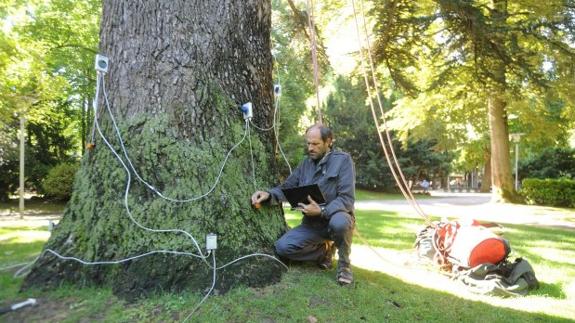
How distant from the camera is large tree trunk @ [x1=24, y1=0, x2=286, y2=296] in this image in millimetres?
3029

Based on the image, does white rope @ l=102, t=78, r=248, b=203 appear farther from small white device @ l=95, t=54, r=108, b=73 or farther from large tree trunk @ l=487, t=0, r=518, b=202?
large tree trunk @ l=487, t=0, r=518, b=202

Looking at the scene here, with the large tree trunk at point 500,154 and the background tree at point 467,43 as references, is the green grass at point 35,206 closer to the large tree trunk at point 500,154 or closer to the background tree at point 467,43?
the background tree at point 467,43

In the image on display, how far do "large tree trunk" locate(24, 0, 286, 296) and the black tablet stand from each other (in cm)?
27

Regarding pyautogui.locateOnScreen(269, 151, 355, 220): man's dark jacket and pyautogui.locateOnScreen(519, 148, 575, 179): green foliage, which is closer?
pyautogui.locateOnScreen(269, 151, 355, 220): man's dark jacket

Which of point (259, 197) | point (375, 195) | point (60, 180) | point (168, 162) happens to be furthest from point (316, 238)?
point (375, 195)

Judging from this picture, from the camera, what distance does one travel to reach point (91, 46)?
53.4ft

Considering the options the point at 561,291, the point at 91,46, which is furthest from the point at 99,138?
the point at 91,46

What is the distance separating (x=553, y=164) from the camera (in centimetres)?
2827

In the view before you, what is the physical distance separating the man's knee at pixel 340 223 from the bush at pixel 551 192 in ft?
59.5

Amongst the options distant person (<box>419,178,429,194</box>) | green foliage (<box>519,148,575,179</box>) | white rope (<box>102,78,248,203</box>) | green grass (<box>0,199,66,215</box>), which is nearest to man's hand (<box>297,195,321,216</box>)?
white rope (<box>102,78,248,203</box>)

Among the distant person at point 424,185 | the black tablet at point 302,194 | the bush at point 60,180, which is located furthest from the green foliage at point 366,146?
the black tablet at point 302,194

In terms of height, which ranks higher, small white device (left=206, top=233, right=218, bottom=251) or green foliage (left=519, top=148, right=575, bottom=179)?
green foliage (left=519, top=148, right=575, bottom=179)

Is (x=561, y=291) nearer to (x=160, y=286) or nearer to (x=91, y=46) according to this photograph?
(x=160, y=286)

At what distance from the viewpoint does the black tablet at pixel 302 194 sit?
138 inches
